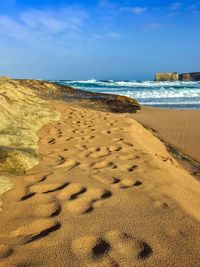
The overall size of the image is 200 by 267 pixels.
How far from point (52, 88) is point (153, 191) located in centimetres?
1243

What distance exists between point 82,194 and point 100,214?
42cm

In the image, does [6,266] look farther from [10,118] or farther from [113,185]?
[10,118]

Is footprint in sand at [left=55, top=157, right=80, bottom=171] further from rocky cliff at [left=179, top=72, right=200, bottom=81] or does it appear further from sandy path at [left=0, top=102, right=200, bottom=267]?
rocky cliff at [left=179, top=72, right=200, bottom=81]

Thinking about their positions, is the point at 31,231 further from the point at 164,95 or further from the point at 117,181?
the point at 164,95

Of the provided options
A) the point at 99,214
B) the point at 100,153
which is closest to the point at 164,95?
the point at 100,153

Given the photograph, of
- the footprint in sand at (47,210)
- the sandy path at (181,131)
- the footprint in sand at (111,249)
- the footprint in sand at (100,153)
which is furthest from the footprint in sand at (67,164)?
the sandy path at (181,131)

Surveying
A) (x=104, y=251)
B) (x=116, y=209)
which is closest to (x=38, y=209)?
(x=116, y=209)

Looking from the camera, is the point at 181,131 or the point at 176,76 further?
the point at 176,76

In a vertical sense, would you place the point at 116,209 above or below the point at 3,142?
below

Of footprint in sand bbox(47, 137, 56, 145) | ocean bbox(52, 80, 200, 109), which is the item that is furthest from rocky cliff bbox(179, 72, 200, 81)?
footprint in sand bbox(47, 137, 56, 145)

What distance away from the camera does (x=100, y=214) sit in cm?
234

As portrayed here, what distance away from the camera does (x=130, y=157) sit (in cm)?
402

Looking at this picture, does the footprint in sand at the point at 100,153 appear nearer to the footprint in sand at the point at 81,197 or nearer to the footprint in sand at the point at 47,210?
the footprint in sand at the point at 81,197

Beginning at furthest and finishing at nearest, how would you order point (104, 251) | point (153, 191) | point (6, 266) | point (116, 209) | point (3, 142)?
point (3, 142) → point (153, 191) → point (116, 209) → point (104, 251) → point (6, 266)
